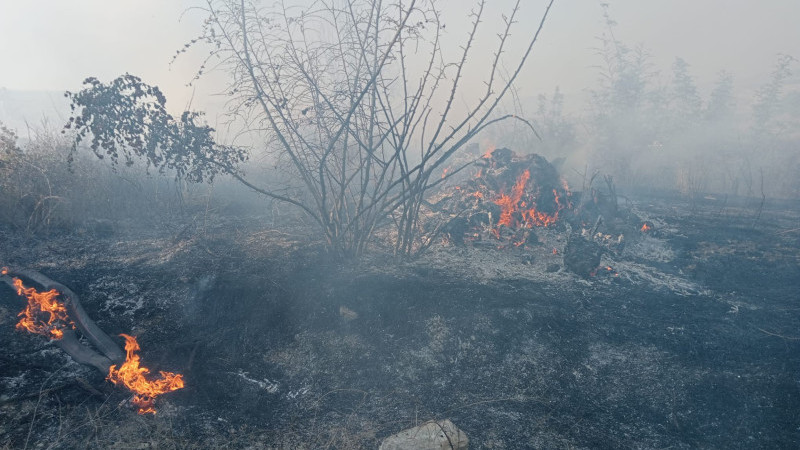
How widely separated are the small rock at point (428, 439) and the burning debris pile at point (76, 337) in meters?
2.06

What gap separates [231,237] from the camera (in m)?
6.77

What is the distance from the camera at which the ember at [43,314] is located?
392cm

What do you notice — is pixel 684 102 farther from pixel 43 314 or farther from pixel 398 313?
pixel 43 314

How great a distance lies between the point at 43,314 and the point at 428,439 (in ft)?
14.0

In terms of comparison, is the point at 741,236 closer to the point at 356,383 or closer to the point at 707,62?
the point at 356,383

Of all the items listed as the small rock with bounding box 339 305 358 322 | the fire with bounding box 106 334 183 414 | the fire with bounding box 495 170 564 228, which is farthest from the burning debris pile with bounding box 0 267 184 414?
the fire with bounding box 495 170 564 228

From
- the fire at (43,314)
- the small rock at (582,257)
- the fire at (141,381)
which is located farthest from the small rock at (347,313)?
the small rock at (582,257)

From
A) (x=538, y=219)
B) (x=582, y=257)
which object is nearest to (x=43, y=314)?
(x=582, y=257)

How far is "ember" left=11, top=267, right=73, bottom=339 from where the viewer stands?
3.92 metres

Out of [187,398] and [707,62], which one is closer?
[187,398]

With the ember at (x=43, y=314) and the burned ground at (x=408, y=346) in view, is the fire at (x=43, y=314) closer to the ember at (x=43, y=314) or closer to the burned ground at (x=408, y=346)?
the ember at (x=43, y=314)

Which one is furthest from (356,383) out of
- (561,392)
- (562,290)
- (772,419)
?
(772,419)

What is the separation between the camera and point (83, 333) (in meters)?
4.05

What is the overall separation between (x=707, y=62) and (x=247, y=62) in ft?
165
